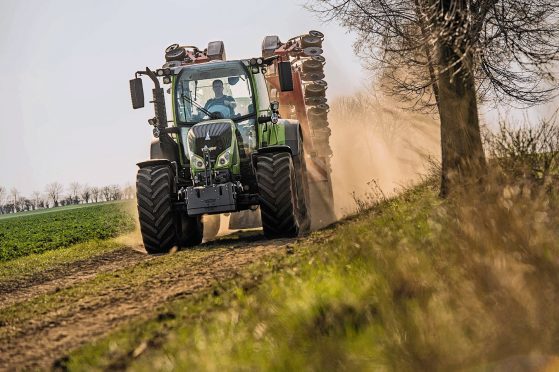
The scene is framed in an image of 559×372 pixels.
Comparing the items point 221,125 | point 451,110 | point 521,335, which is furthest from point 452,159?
point 521,335

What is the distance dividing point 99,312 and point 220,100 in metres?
5.99

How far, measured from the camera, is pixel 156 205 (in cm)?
1001

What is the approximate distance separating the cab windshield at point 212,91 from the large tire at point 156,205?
1225 millimetres

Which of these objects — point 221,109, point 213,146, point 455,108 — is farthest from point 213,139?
point 455,108

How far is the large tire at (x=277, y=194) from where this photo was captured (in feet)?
32.6

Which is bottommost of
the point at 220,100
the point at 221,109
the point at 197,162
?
the point at 197,162

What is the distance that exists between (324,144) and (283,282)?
10.3 m

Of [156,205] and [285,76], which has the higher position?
[285,76]

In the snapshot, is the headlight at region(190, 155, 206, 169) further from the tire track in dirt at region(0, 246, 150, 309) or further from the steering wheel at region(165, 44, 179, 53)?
the steering wheel at region(165, 44, 179, 53)

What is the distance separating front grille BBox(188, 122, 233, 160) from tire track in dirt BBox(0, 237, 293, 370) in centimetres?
240

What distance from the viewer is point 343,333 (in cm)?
377

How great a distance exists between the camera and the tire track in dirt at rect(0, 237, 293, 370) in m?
4.52

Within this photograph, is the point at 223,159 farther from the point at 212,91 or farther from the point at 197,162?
the point at 212,91

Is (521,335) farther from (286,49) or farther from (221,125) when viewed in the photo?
(286,49)
